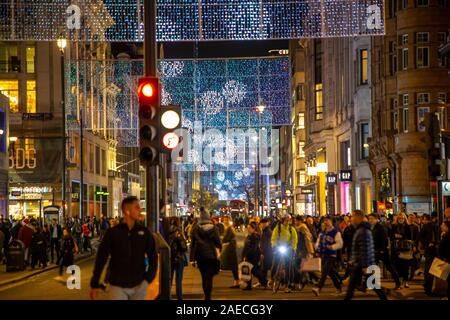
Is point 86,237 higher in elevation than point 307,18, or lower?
lower

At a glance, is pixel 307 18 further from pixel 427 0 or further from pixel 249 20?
pixel 427 0

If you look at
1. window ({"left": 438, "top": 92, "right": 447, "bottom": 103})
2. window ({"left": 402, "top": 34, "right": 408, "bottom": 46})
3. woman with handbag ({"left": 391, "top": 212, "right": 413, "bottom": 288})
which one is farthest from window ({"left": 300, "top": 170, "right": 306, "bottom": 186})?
woman with handbag ({"left": 391, "top": 212, "right": 413, "bottom": 288})

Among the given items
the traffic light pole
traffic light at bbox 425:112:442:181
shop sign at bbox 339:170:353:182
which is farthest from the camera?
shop sign at bbox 339:170:353:182

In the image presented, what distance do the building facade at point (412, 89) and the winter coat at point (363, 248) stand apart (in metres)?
25.8

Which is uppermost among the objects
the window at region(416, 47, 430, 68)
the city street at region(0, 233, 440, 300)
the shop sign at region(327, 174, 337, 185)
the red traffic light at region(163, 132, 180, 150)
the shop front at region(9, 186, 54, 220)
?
the window at region(416, 47, 430, 68)

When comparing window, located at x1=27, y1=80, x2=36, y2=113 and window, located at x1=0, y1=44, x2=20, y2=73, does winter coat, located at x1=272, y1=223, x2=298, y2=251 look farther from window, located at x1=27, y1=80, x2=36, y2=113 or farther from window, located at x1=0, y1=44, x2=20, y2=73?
window, located at x1=0, y1=44, x2=20, y2=73

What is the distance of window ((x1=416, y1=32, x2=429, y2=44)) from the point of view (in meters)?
43.3

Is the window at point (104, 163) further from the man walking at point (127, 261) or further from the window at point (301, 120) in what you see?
the man walking at point (127, 261)

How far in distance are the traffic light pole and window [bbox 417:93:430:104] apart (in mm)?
29920

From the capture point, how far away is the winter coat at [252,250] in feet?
75.9

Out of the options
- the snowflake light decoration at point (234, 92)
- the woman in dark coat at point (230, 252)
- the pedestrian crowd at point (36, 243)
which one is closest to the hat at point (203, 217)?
the woman in dark coat at point (230, 252)
